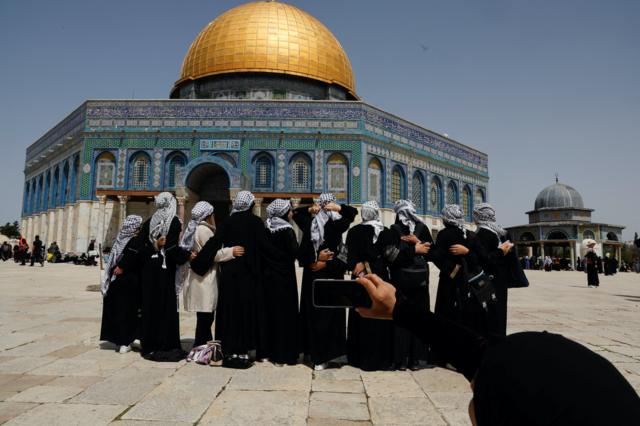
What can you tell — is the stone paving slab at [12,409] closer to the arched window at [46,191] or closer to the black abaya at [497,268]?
the black abaya at [497,268]

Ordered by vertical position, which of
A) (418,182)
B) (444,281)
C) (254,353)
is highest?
(418,182)

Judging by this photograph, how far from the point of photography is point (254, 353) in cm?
423

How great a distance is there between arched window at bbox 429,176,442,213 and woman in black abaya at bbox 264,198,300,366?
78.0 ft

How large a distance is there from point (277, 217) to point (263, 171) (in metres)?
19.1

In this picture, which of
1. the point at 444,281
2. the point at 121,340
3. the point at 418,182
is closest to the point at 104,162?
the point at 418,182

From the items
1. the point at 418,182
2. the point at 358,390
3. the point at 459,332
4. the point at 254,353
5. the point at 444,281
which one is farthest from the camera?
the point at 418,182

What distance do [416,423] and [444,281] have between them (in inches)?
67.4

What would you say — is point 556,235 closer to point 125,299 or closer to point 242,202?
point 242,202

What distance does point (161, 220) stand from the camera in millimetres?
4086

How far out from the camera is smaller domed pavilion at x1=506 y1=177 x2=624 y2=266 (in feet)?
137

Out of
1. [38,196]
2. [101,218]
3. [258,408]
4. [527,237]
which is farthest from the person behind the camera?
[527,237]

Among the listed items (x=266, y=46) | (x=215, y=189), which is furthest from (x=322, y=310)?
(x=266, y=46)

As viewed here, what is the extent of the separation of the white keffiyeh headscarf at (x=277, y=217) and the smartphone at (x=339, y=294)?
9.03 feet

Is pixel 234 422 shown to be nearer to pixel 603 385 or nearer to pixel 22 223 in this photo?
pixel 603 385
